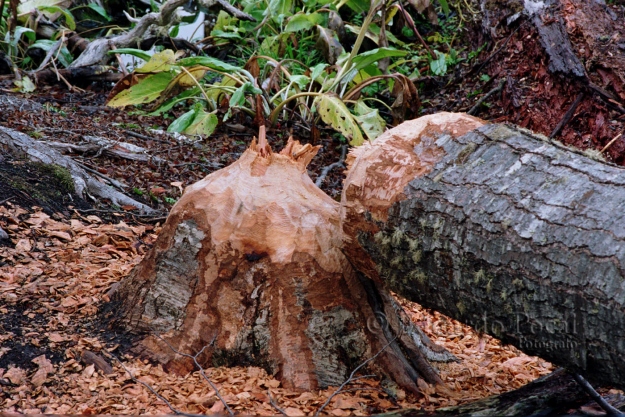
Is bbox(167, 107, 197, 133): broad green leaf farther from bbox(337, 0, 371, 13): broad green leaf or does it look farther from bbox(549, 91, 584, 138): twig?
bbox(549, 91, 584, 138): twig

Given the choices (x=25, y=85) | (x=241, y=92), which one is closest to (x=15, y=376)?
(x=241, y=92)

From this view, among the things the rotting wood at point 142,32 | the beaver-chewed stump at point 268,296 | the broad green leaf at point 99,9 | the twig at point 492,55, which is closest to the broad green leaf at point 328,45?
the rotting wood at point 142,32

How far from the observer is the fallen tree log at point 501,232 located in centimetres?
162

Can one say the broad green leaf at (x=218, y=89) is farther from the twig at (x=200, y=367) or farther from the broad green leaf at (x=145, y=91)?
the twig at (x=200, y=367)

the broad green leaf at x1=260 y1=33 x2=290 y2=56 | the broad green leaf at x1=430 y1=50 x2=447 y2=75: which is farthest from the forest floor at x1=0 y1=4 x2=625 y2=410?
the broad green leaf at x1=260 y1=33 x2=290 y2=56

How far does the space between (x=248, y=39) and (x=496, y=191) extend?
524cm

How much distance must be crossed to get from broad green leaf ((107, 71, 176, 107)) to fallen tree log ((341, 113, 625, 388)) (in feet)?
10.3

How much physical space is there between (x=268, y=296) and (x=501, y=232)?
931mm

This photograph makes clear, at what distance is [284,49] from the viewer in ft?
21.0

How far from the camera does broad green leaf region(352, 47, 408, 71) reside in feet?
15.6

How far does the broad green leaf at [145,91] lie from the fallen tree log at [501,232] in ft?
10.3

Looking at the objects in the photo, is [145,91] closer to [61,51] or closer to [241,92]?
[241,92]

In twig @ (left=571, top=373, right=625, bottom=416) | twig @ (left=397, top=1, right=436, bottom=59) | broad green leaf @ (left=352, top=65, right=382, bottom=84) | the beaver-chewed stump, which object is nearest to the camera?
twig @ (left=571, top=373, right=625, bottom=416)

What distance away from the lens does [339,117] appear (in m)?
4.74
